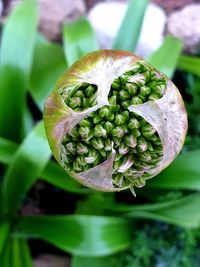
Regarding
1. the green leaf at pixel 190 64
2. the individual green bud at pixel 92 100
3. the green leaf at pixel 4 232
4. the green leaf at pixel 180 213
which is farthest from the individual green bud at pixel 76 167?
the green leaf at pixel 190 64

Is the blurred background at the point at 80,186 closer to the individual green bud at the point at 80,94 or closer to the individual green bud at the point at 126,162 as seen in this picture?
the individual green bud at the point at 126,162

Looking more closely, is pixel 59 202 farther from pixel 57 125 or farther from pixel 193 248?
pixel 57 125

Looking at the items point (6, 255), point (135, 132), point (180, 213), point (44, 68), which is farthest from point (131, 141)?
point (44, 68)

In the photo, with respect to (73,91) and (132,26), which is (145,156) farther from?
(132,26)

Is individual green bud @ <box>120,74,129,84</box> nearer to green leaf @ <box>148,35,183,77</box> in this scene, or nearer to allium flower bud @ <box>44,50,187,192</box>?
allium flower bud @ <box>44,50,187,192</box>

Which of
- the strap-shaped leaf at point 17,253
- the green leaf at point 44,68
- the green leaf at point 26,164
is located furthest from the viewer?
the green leaf at point 44,68
